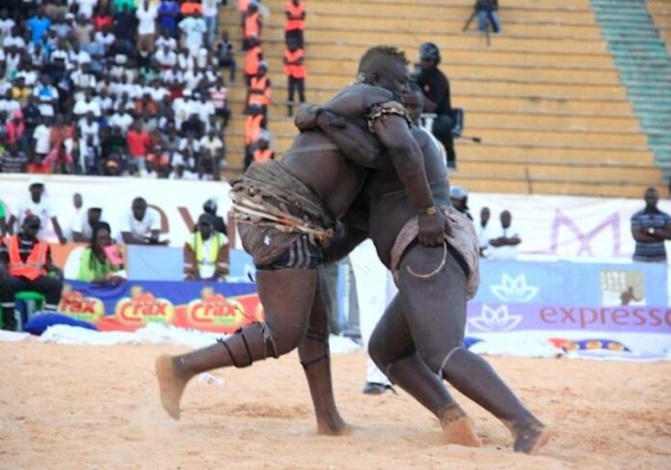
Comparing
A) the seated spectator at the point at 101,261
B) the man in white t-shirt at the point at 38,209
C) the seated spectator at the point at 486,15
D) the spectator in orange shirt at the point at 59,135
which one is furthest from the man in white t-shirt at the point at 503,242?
the seated spectator at the point at 486,15

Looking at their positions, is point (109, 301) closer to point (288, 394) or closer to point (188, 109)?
point (288, 394)

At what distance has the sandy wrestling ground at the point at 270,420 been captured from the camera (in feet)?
21.6

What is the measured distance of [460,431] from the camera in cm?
732

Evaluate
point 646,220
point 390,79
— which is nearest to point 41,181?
point 646,220

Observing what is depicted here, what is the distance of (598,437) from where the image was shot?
26.4 ft

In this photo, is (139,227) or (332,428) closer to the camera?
(332,428)

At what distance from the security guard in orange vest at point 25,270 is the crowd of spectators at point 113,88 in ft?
19.1

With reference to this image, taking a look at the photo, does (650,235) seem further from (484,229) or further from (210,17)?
(210,17)

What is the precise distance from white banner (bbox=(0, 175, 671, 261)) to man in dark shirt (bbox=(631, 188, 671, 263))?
246 centimetres

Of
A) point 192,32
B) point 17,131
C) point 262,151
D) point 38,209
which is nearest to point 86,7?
point 192,32

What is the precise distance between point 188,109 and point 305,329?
15.4 m

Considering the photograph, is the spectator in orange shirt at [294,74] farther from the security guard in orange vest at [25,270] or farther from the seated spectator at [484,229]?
the security guard in orange vest at [25,270]

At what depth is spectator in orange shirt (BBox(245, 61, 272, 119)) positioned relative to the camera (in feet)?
76.4

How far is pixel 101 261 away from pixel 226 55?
9703mm
